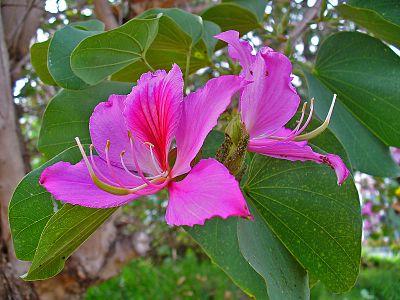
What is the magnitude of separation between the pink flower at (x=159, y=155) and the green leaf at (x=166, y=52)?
0.76 feet

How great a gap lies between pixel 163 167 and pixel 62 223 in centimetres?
12

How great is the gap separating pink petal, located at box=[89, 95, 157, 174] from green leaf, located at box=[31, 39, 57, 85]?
0.30 metres

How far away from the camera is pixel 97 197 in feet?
1.66

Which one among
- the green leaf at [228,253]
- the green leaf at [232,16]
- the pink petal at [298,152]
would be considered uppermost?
the pink petal at [298,152]

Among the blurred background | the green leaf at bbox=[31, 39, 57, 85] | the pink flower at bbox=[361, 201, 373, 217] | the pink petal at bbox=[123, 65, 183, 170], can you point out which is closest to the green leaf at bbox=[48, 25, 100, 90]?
the green leaf at bbox=[31, 39, 57, 85]

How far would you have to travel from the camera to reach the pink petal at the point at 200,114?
0.46 m

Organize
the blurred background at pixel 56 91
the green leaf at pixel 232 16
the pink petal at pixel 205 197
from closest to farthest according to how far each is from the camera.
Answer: the pink petal at pixel 205 197 → the green leaf at pixel 232 16 → the blurred background at pixel 56 91

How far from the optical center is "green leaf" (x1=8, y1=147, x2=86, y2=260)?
63cm

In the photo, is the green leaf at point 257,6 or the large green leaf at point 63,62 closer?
the large green leaf at point 63,62

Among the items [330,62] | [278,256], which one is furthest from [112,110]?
[330,62]

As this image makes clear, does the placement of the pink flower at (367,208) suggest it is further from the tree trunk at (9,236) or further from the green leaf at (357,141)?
the green leaf at (357,141)

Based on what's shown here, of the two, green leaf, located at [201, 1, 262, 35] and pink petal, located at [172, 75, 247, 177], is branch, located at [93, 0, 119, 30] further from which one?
pink petal, located at [172, 75, 247, 177]

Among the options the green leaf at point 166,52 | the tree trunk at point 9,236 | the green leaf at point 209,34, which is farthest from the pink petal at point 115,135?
the tree trunk at point 9,236

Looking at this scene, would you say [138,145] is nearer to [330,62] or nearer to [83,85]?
[83,85]
